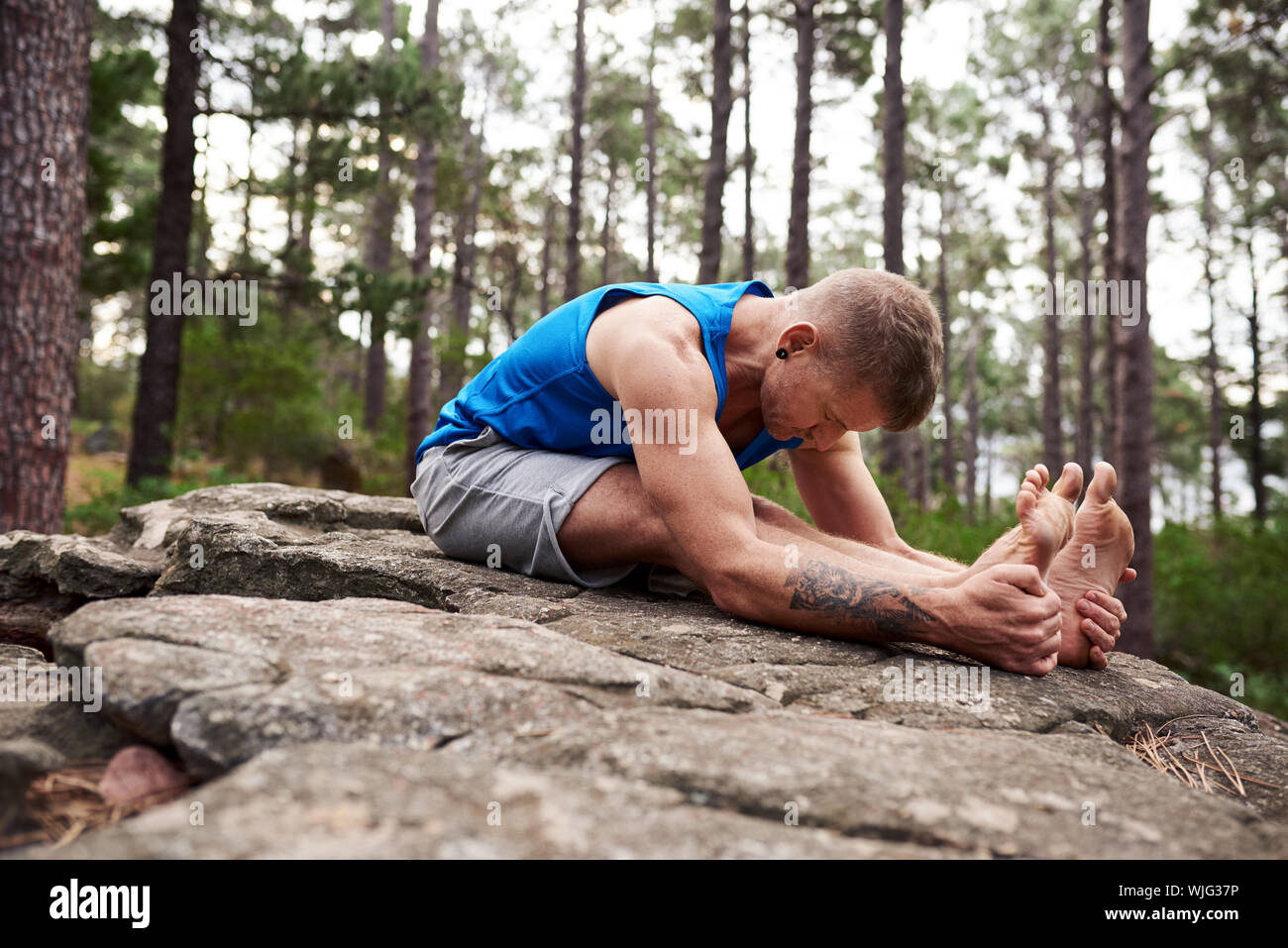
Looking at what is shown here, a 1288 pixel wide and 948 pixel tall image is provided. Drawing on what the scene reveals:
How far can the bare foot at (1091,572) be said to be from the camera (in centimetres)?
225

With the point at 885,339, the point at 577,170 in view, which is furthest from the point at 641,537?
the point at 577,170

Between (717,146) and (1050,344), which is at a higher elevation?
(717,146)

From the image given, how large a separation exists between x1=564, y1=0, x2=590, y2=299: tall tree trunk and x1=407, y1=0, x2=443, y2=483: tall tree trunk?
9.32 ft

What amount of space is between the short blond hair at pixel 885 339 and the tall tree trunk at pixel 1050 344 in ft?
48.2

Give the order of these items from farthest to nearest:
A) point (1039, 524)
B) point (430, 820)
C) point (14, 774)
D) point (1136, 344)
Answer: point (1136, 344), point (1039, 524), point (14, 774), point (430, 820)

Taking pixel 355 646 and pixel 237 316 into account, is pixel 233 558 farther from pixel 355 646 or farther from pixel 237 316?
pixel 237 316

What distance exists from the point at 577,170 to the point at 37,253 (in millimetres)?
11193

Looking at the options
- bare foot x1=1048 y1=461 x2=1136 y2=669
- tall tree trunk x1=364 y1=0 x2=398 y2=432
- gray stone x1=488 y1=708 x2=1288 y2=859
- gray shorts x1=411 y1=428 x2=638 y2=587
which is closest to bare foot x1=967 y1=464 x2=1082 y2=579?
bare foot x1=1048 y1=461 x2=1136 y2=669

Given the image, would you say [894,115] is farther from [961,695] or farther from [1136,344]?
[961,695]

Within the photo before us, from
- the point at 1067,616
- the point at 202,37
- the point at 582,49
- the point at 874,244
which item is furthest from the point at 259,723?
the point at 874,244

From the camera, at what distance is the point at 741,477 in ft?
6.65

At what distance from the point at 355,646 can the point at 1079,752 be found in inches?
53.7

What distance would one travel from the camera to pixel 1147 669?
2.67m

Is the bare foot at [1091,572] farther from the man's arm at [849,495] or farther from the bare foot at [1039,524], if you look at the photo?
the man's arm at [849,495]
